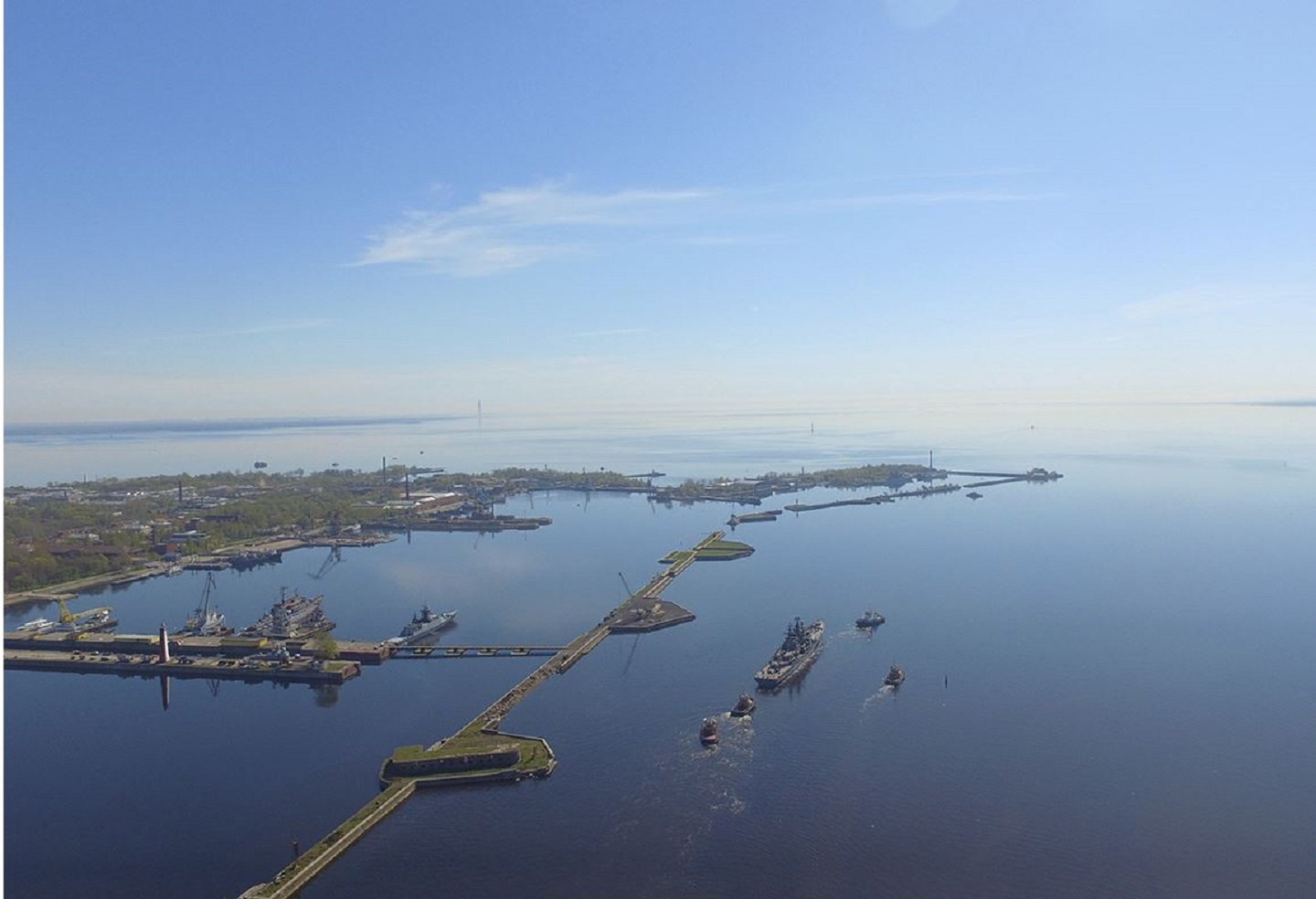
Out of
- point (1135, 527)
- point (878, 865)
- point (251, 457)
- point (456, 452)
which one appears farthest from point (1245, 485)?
point (251, 457)

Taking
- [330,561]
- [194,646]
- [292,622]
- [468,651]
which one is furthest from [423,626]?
[330,561]

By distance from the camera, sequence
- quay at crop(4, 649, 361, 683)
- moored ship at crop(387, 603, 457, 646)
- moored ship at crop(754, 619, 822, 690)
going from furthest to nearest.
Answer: moored ship at crop(387, 603, 457, 646)
quay at crop(4, 649, 361, 683)
moored ship at crop(754, 619, 822, 690)

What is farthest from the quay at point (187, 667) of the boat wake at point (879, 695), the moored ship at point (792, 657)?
the boat wake at point (879, 695)

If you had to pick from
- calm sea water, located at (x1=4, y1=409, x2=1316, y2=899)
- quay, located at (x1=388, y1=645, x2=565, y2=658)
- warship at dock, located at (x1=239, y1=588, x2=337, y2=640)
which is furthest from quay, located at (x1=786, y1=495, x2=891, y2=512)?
warship at dock, located at (x1=239, y1=588, x2=337, y2=640)

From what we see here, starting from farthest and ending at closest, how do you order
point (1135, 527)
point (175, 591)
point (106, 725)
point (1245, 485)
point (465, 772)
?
1. point (1245, 485)
2. point (1135, 527)
3. point (175, 591)
4. point (106, 725)
5. point (465, 772)

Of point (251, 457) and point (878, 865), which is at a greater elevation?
point (251, 457)

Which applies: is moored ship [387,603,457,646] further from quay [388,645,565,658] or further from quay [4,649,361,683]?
quay [4,649,361,683]

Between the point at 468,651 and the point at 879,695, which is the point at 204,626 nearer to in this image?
the point at 468,651

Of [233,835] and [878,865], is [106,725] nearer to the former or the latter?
[233,835]
